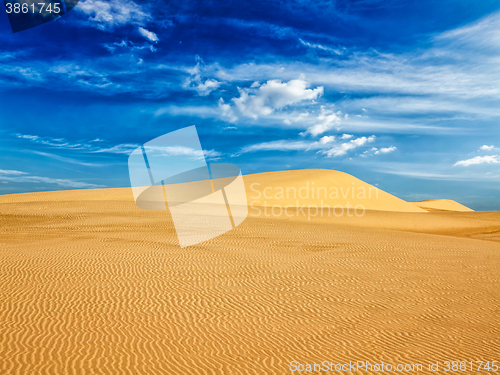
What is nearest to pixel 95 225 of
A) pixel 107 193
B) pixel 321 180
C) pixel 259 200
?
pixel 259 200

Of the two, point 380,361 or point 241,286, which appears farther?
point 241,286

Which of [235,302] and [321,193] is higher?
[321,193]

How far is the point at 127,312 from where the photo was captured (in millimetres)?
8586

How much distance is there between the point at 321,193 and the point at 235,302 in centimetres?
4062

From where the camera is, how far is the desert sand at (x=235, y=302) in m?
6.31

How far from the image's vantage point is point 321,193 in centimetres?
4862

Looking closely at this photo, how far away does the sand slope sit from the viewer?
1788 inches

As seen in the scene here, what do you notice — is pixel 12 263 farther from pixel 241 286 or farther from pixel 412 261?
pixel 412 261

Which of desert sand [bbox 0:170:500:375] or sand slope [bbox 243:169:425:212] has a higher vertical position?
sand slope [bbox 243:169:425:212]

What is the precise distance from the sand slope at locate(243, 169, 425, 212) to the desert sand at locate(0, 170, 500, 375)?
2413 centimetres

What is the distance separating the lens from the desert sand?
631cm

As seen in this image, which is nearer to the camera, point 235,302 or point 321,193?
point 235,302

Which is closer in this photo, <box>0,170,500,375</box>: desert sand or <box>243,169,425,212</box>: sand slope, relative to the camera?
<box>0,170,500,375</box>: desert sand

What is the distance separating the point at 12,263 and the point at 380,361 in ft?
45.1
